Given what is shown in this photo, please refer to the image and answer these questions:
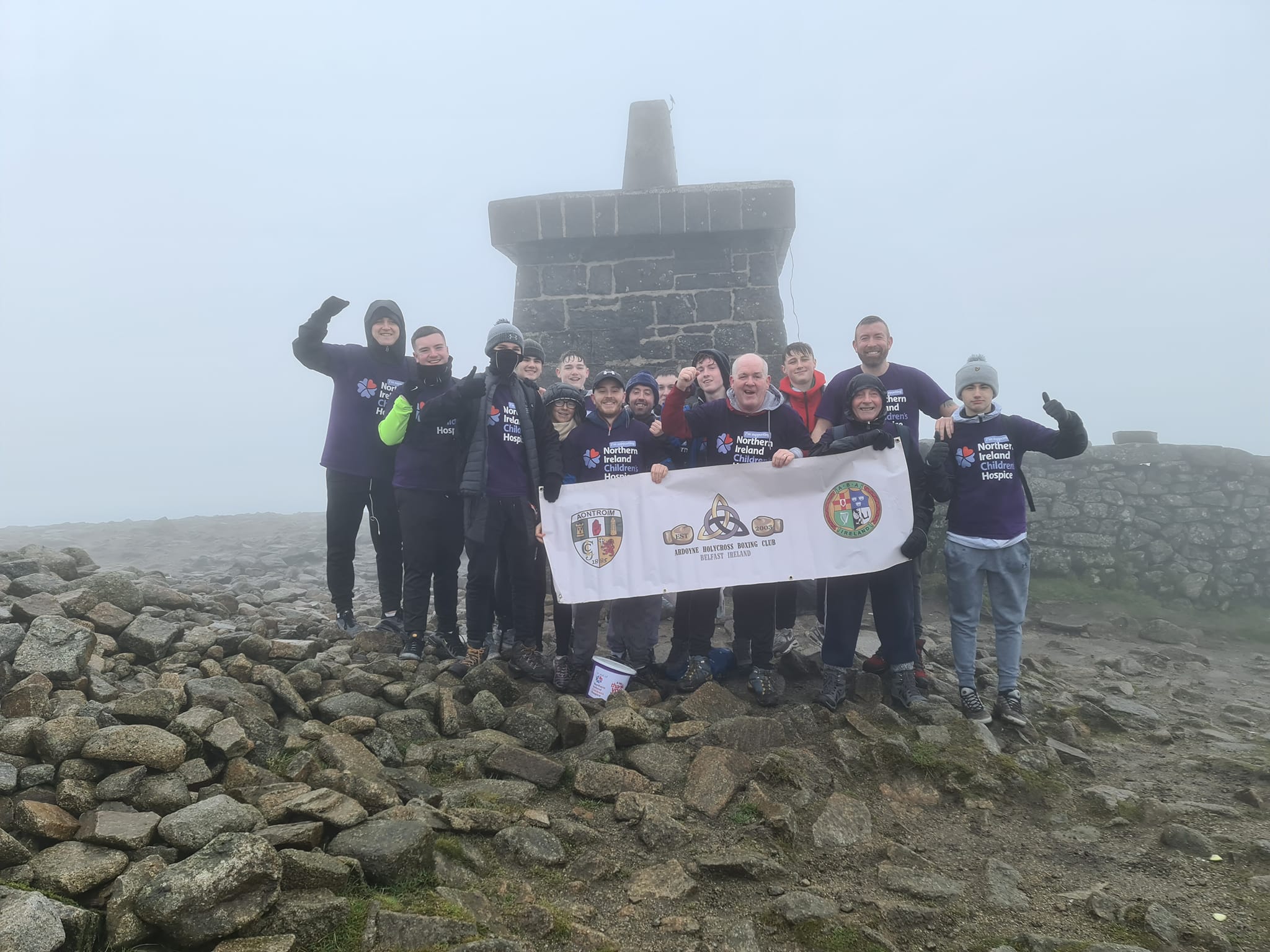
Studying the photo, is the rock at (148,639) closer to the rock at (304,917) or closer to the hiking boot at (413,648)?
the hiking boot at (413,648)

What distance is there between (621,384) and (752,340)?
3.75 m

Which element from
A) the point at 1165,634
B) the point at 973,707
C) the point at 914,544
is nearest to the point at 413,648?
the point at 914,544

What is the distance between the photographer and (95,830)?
2730 millimetres

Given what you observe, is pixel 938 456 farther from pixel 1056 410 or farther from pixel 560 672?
pixel 560 672

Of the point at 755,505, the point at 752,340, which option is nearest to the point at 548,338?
the point at 752,340

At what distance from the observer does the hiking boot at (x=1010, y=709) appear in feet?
15.5

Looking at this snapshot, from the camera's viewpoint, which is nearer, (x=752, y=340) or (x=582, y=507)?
(x=582, y=507)

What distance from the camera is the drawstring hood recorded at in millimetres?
5520

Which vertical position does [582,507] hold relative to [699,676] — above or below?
above

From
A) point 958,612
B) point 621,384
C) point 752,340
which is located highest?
point 752,340

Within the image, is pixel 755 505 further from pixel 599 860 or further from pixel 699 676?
pixel 599 860

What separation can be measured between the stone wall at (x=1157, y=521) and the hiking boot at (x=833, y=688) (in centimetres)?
404

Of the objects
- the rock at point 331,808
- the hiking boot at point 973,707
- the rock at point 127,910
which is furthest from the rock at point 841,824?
the rock at point 127,910

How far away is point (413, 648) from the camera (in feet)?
16.7
